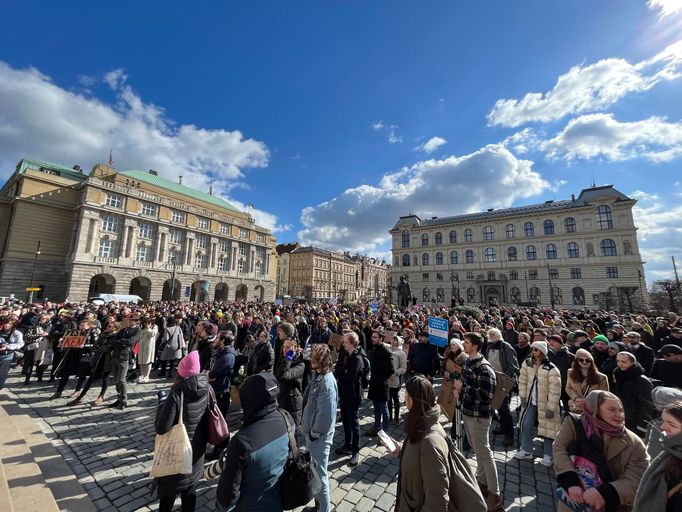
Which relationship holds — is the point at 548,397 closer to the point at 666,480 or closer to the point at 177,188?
the point at 666,480

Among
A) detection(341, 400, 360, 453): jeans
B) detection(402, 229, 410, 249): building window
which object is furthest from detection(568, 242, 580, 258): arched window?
detection(341, 400, 360, 453): jeans

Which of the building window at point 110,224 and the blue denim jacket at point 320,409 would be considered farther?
the building window at point 110,224

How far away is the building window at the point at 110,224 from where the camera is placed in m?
33.9

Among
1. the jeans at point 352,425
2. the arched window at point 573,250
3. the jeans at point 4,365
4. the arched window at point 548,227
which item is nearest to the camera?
the jeans at point 352,425

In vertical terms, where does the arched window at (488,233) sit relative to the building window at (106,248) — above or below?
above

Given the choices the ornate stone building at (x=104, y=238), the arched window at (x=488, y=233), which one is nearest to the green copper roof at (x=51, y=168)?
the ornate stone building at (x=104, y=238)

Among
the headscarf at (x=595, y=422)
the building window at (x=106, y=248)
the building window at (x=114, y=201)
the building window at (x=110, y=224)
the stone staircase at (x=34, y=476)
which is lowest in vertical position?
the stone staircase at (x=34, y=476)

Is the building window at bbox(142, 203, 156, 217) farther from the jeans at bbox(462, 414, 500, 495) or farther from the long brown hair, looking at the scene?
the long brown hair

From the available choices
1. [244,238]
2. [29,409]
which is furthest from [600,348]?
[244,238]

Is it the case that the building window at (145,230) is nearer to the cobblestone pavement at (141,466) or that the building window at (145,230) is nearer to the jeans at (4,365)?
the jeans at (4,365)

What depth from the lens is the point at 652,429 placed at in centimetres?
301

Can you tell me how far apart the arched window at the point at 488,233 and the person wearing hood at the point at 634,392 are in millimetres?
48931

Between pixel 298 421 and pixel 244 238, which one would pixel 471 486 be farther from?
pixel 244 238

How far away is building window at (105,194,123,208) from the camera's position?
34.8 metres
